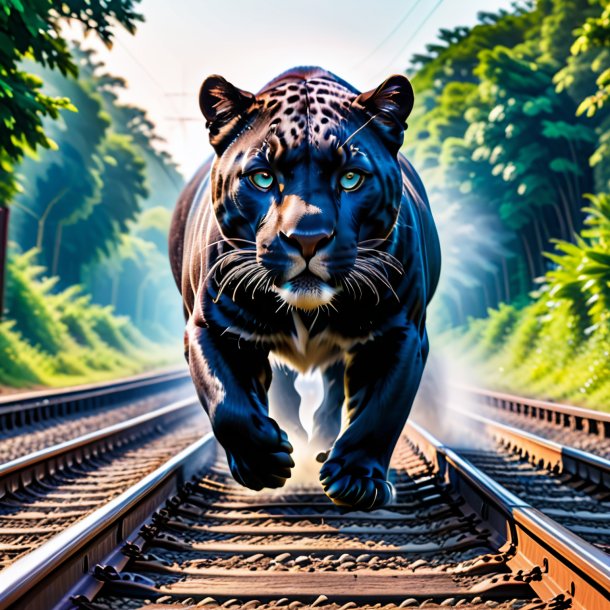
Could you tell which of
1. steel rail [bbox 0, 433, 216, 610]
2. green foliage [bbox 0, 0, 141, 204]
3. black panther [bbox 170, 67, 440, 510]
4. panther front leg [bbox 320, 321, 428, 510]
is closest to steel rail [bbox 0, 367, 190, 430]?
green foliage [bbox 0, 0, 141, 204]

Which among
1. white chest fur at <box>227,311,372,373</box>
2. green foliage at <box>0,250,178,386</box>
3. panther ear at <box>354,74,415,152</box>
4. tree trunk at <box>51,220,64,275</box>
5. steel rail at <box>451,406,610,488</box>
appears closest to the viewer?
panther ear at <box>354,74,415,152</box>

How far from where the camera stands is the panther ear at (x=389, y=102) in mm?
3387

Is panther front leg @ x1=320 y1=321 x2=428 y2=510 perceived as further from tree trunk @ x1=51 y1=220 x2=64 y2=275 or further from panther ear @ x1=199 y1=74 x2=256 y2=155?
tree trunk @ x1=51 y1=220 x2=64 y2=275

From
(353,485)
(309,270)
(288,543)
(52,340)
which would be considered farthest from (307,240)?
(52,340)

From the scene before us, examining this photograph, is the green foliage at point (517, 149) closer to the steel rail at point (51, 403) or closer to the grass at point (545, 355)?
the grass at point (545, 355)

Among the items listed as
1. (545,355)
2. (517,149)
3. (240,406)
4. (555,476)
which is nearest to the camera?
(240,406)

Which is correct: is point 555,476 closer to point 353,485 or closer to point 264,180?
point 353,485

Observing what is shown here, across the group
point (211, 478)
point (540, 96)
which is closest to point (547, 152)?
point (540, 96)

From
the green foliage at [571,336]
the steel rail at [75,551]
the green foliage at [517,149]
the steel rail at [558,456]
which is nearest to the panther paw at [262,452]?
the steel rail at [75,551]

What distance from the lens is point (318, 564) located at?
387 centimetres

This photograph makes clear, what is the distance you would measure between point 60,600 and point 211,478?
3.37m

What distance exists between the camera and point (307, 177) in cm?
318

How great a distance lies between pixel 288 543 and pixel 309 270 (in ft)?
5.61

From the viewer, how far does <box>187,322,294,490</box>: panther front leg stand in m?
3.50
